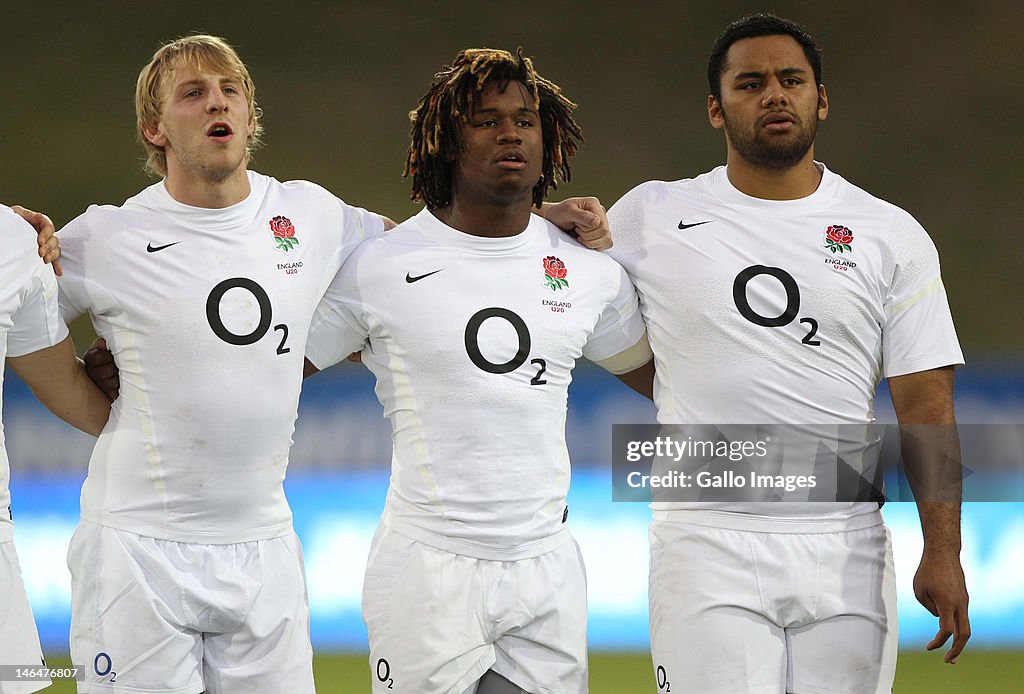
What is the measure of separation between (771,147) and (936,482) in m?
0.90

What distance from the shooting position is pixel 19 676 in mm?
2564

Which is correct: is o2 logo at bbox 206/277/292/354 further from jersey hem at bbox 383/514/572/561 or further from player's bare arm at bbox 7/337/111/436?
Result: jersey hem at bbox 383/514/572/561

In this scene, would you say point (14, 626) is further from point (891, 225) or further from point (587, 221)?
point (891, 225)

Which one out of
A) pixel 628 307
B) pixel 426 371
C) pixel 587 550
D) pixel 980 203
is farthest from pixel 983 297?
pixel 426 371

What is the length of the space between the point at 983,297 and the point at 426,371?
438cm

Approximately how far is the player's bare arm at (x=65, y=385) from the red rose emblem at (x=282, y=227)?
55cm

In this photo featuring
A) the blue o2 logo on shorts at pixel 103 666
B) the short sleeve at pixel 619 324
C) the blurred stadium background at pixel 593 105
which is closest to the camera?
the blue o2 logo on shorts at pixel 103 666

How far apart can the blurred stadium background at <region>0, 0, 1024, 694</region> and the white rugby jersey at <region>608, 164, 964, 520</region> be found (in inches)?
110

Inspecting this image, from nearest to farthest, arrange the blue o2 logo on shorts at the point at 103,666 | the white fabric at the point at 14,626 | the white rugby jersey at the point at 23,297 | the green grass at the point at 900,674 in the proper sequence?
the white fabric at the point at 14,626 < the white rugby jersey at the point at 23,297 < the blue o2 logo on shorts at the point at 103,666 < the green grass at the point at 900,674

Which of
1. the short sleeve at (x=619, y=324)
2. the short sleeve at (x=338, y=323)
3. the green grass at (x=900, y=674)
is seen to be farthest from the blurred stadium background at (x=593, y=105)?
the short sleeve at (x=338, y=323)

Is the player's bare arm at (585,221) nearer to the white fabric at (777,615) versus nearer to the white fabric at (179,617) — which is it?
the white fabric at (777,615)

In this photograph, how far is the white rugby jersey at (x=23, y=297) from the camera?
2670 millimetres

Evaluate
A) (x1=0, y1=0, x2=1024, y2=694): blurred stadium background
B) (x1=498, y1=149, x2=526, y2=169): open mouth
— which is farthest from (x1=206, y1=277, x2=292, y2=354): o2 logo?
(x1=0, y1=0, x2=1024, y2=694): blurred stadium background

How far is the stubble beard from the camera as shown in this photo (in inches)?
119
